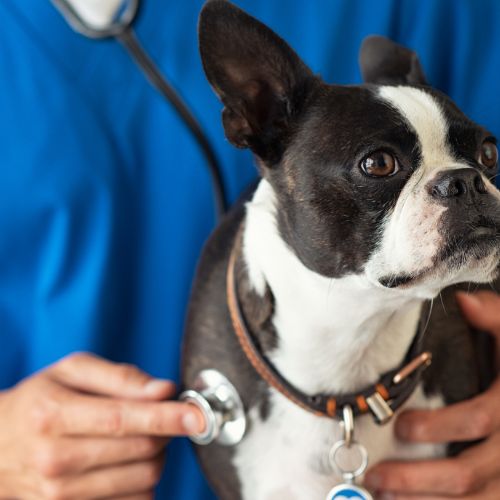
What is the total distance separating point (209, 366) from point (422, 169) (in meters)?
0.50

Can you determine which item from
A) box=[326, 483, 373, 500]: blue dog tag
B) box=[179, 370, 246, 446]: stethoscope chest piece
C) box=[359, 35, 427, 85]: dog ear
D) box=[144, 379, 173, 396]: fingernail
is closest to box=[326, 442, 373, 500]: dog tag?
box=[326, 483, 373, 500]: blue dog tag

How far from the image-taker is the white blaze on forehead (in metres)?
0.97

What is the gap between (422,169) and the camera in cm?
97

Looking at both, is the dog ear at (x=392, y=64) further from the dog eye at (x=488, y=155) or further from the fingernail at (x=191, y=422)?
the fingernail at (x=191, y=422)

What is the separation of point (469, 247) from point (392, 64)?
435 mm

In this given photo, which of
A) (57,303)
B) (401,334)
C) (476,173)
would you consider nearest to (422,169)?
(476,173)

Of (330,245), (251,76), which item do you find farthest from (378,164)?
(251,76)

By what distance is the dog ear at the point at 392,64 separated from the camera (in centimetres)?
120

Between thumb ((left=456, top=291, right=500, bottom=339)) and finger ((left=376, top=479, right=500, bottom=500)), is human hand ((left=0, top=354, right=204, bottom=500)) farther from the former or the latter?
thumb ((left=456, top=291, right=500, bottom=339))

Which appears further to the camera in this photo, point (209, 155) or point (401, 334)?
point (209, 155)

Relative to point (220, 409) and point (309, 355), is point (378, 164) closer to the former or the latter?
point (309, 355)

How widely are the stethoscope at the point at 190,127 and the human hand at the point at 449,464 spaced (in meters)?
0.25

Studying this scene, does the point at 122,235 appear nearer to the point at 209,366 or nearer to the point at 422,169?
the point at 209,366

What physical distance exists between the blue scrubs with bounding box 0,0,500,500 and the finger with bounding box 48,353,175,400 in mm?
139
